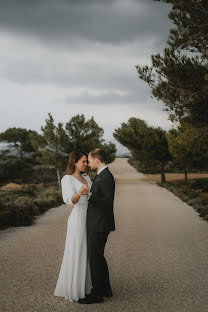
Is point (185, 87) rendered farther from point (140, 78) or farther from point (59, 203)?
point (59, 203)

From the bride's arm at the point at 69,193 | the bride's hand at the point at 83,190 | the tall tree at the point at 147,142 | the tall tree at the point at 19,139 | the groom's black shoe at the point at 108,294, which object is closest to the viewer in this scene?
the bride's hand at the point at 83,190

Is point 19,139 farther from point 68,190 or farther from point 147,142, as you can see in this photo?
point 68,190

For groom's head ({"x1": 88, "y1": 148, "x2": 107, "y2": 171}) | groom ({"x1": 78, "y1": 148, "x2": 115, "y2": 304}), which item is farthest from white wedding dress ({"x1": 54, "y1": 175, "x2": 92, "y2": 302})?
groom's head ({"x1": 88, "y1": 148, "x2": 107, "y2": 171})

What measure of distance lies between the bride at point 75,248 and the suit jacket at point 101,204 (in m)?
0.16

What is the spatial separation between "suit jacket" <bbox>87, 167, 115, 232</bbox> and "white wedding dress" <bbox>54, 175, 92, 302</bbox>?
0.16 m

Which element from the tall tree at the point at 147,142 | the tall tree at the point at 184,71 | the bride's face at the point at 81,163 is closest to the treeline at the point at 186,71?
the tall tree at the point at 184,71

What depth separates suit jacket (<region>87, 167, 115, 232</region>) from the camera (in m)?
4.59

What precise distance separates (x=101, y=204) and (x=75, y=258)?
836mm

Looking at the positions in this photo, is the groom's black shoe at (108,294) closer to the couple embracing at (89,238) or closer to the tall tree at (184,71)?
the couple embracing at (89,238)

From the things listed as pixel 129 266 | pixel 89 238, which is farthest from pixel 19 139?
pixel 89 238

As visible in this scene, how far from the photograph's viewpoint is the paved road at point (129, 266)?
470cm

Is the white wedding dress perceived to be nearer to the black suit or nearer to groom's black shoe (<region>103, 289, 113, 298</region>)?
the black suit

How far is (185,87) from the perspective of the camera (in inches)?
462

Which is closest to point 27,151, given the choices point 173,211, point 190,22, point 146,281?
point 173,211
